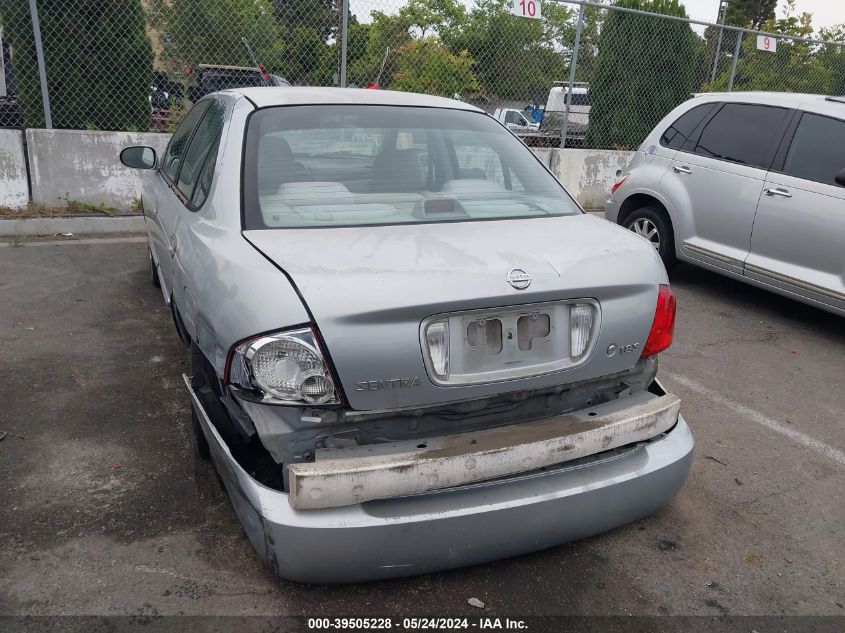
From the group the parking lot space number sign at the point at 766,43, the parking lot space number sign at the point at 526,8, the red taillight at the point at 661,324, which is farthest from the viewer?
the parking lot space number sign at the point at 766,43

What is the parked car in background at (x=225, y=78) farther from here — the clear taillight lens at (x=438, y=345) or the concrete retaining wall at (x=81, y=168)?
the clear taillight lens at (x=438, y=345)

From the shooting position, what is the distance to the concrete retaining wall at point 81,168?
24.5 feet

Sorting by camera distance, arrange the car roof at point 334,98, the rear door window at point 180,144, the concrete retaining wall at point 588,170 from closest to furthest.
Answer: the car roof at point 334,98
the rear door window at point 180,144
the concrete retaining wall at point 588,170

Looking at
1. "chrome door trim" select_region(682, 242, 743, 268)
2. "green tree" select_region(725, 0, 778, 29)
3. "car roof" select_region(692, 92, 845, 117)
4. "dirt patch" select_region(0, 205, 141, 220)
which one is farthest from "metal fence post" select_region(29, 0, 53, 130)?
"green tree" select_region(725, 0, 778, 29)

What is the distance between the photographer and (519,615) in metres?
2.44

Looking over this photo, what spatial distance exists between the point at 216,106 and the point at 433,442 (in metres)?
2.37

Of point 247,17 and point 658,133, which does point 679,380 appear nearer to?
point 658,133

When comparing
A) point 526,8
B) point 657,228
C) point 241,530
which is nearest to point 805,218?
point 657,228

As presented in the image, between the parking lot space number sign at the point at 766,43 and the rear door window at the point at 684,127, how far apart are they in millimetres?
5708

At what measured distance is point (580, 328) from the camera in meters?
2.45

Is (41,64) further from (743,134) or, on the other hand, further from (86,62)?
(743,134)

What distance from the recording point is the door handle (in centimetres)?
558

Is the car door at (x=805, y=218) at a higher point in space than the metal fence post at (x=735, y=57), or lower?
lower

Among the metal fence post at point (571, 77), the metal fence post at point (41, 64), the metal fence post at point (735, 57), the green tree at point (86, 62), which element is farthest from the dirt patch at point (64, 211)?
the metal fence post at point (735, 57)
